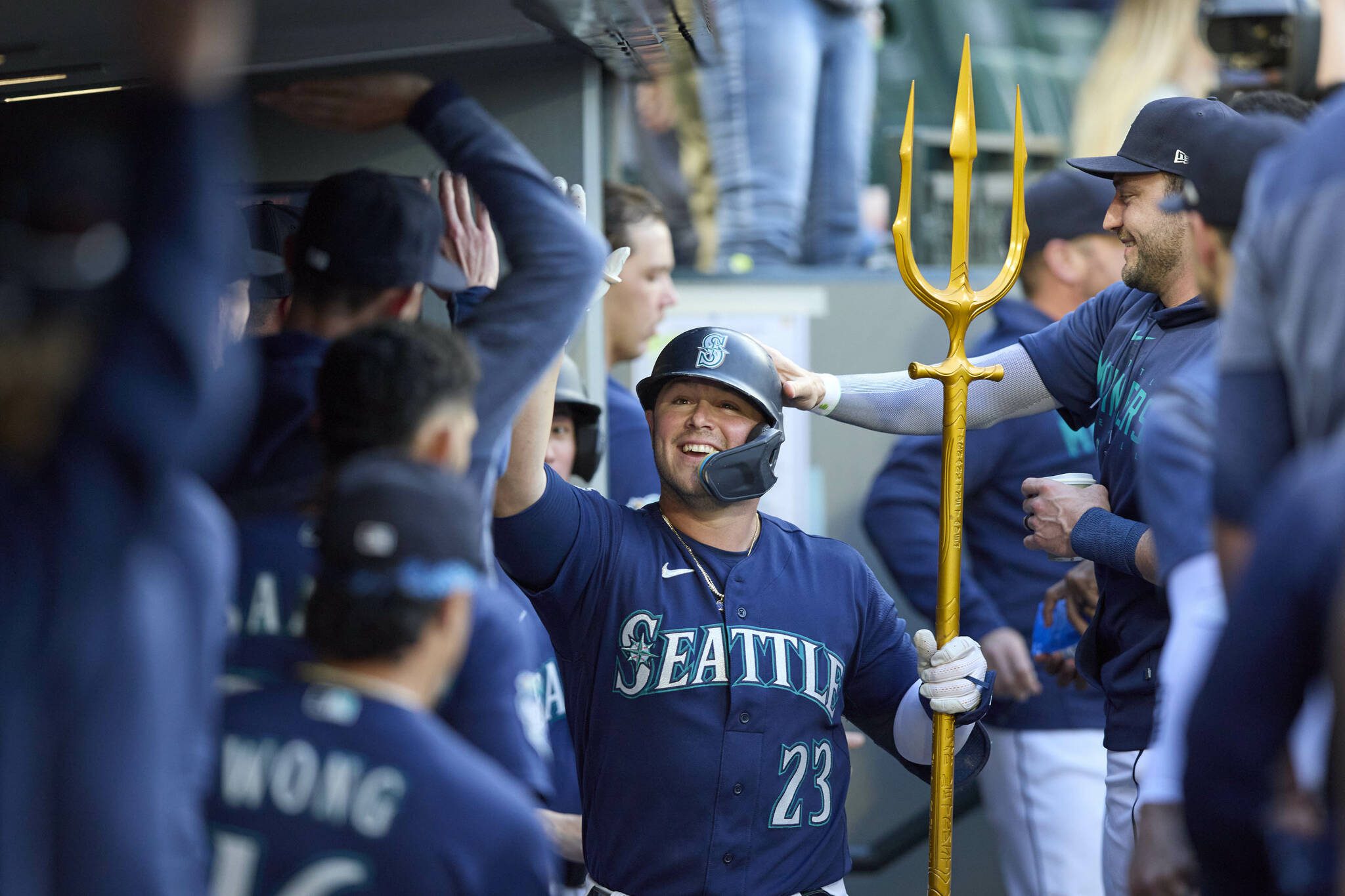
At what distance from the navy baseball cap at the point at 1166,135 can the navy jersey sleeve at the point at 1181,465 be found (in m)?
0.95

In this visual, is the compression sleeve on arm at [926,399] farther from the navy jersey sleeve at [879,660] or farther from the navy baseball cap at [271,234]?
the navy baseball cap at [271,234]

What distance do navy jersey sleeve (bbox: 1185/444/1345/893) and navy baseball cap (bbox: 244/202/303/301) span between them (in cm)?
188

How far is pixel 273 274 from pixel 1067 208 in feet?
8.17

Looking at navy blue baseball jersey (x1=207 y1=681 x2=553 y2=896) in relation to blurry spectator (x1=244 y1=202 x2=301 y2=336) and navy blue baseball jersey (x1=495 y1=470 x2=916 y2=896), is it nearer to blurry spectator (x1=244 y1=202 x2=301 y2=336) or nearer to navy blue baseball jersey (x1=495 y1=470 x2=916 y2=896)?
navy blue baseball jersey (x1=495 y1=470 x2=916 y2=896)

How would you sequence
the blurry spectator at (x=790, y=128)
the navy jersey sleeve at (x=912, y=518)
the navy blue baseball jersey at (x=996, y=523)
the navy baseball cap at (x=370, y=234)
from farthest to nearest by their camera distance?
the blurry spectator at (x=790, y=128)
the navy jersey sleeve at (x=912, y=518)
the navy blue baseball jersey at (x=996, y=523)
the navy baseball cap at (x=370, y=234)

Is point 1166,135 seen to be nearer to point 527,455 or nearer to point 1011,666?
point 527,455

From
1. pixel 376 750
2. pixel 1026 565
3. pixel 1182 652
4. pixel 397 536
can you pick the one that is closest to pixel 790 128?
pixel 1026 565

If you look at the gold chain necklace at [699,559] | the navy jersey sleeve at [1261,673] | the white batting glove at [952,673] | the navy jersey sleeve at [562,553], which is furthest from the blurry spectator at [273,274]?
the navy jersey sleeve at [1261,673]

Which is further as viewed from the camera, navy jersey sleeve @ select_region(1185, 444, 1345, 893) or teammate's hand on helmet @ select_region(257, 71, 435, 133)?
teammate's hand on helmet @ select_region(257, 71, 435, 133)

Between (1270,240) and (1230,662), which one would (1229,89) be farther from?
(1230,662)

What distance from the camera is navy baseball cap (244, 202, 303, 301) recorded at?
2.74 metres

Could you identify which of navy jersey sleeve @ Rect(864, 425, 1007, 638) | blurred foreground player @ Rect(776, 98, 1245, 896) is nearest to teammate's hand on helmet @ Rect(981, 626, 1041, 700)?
navy jersey sleeve @ Rect(864, 425, 1007, 638)

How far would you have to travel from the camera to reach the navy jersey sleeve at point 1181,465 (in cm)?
185

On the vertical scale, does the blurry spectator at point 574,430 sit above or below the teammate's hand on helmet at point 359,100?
below
